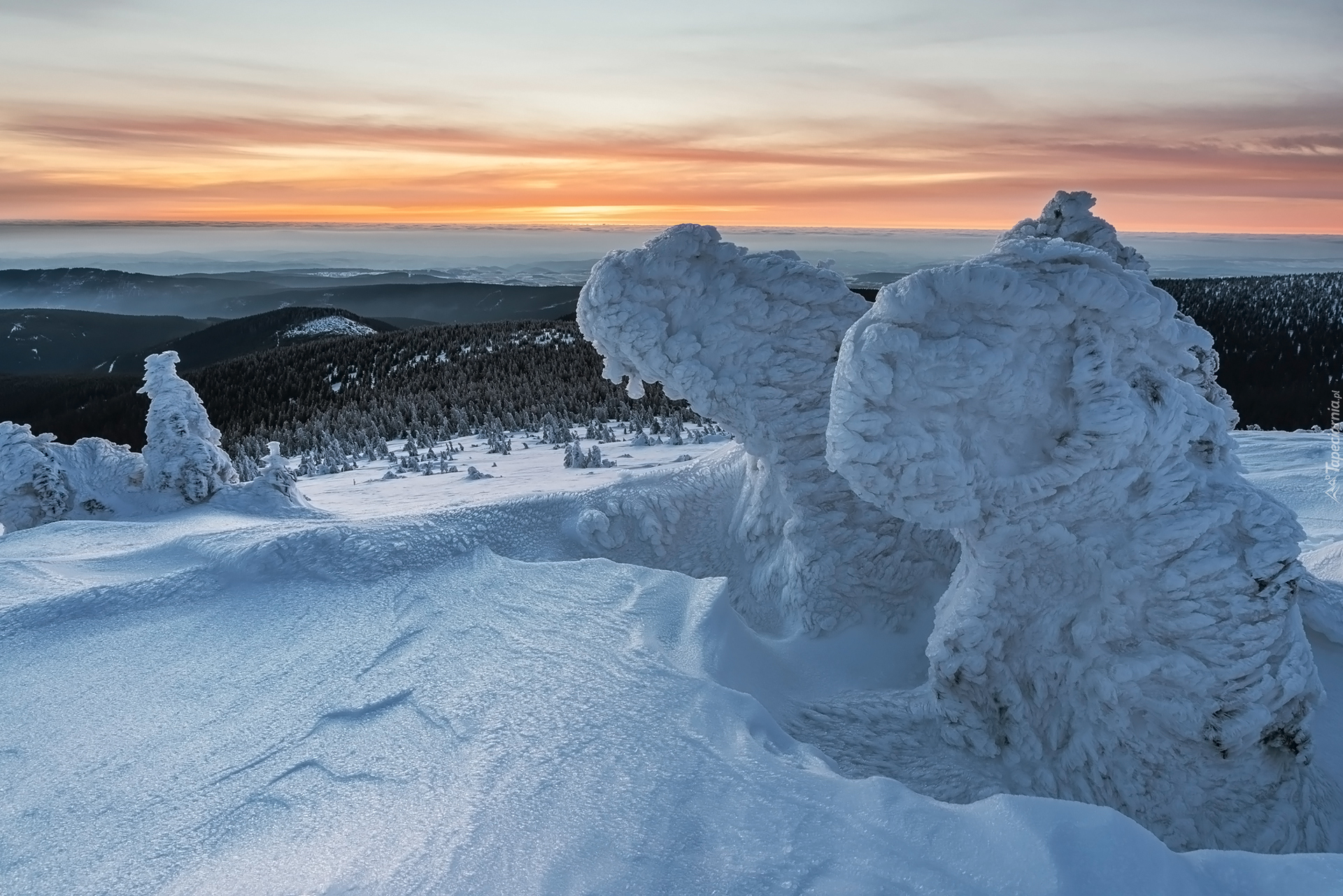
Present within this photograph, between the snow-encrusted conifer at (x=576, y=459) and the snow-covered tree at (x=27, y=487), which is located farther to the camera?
the snow-encrusted conifer at (x=576, y=459)

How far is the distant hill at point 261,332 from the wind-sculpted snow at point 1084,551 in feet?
340

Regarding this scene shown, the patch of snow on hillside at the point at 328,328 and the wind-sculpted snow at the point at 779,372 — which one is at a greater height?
the patch of snow on hillside at the point at 328,328

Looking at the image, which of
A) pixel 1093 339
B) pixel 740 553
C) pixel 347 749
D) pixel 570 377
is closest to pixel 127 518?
pixel 740 553

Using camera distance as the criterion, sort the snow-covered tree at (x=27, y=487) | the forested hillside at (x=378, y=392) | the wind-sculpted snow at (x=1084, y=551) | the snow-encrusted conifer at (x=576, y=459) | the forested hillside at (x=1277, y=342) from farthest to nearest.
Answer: the forested hillside at (x=1277, y=342), the forested hillside at (x=378, y=392), the snow-encrusted conifer at (x=576, y=459), the snow-covered tree at (x=27, y=487), the wind-sculpted snow at (x=1084, y=551)

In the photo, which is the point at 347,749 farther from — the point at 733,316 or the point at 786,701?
the point at 733,316

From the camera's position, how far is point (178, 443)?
967cm

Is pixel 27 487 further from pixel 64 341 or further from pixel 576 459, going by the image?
pixel 64 341

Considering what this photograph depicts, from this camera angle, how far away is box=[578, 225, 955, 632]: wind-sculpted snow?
19.4 feet

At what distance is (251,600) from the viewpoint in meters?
4.77

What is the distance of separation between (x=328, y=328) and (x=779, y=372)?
10758cm

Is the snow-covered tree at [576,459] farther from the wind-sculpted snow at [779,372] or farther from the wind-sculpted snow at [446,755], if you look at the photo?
the wind-sculpted snow at [446,755]

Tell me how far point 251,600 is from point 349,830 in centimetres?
268

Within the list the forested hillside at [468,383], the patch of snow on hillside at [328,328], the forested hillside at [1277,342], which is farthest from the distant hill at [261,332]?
the forested hillside at [1277,342]

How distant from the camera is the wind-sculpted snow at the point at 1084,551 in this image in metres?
3.81
